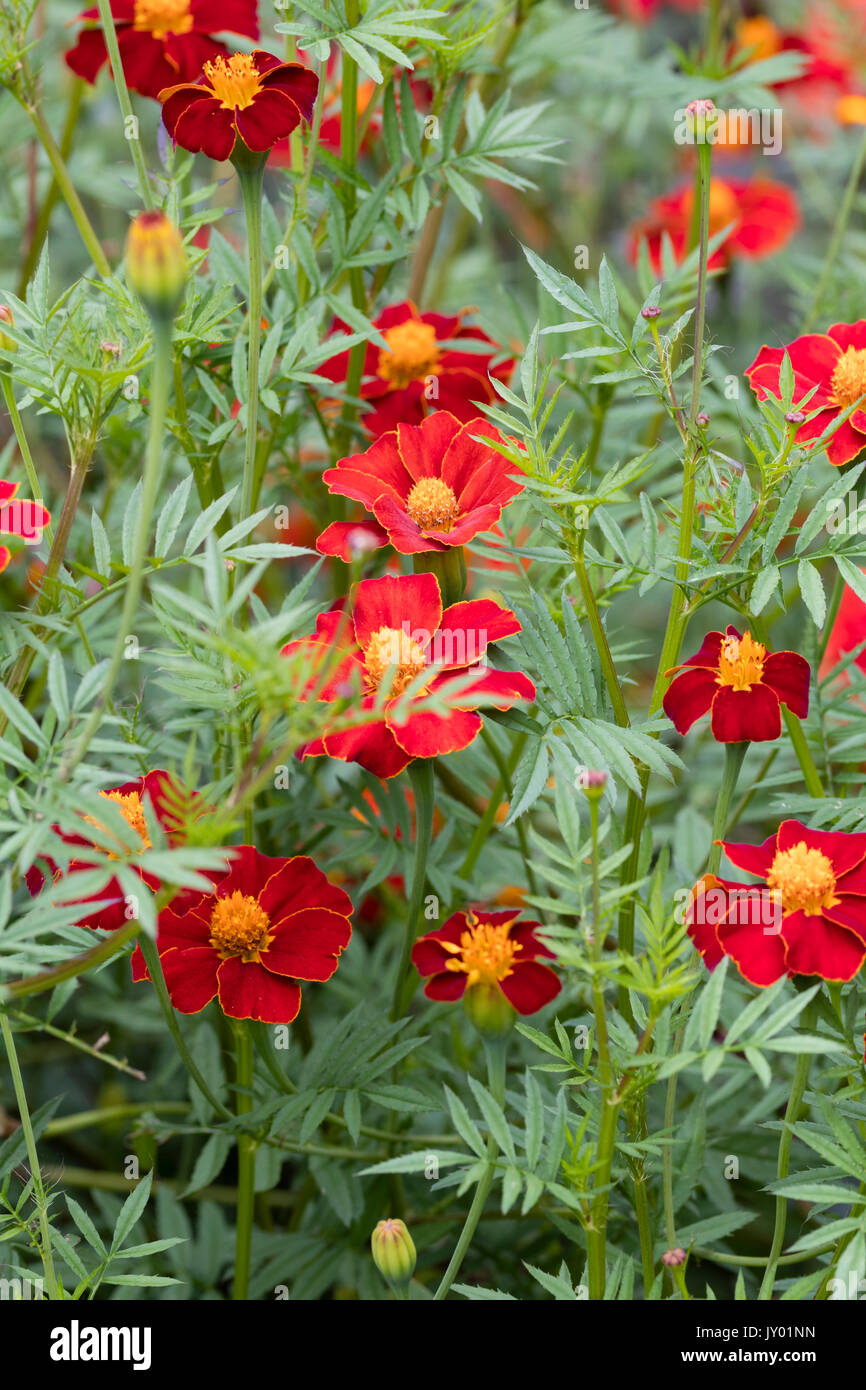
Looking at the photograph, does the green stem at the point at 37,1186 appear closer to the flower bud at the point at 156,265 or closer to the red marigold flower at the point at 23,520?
the red marigold flower at the point at 23,520

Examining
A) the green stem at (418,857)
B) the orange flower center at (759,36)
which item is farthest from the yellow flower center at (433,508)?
the orange flower center at (759,36)

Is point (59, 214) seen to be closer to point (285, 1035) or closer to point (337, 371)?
point (337, 371)

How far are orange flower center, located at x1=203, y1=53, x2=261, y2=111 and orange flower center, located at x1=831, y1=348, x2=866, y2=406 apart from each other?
304mm


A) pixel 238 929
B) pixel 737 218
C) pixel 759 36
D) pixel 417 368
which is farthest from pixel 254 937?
pixel 759 36

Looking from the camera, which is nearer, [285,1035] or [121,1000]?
[285,1035]

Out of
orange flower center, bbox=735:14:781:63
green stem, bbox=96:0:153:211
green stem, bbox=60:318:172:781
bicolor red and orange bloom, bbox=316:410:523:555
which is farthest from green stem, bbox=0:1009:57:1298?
orange flower center, bbox=735:14:781:63

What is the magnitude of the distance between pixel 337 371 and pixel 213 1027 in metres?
0.40

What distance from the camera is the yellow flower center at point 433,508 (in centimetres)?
65

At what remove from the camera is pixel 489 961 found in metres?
0.59

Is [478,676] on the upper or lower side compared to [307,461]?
lower

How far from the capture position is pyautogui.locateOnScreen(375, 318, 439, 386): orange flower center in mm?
824

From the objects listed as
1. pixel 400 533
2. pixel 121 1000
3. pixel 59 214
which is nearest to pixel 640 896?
pixel 400 533
